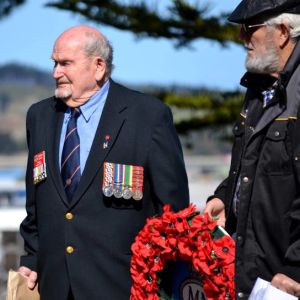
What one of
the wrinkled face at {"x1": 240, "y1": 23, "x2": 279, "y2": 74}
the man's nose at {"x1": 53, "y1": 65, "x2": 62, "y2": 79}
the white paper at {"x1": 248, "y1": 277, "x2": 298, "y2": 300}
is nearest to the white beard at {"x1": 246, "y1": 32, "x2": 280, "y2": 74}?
the wrinkled face at {"x1": 240, "y1": 23, "x2": 279, "y2": 74}

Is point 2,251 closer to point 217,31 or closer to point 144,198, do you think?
point 217,31

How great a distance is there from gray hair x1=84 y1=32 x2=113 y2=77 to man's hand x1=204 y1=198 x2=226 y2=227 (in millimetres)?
880

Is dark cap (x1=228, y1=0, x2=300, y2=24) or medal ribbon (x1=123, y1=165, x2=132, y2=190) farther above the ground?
dark cap (x1=228, y1=0, x2=300, y2=24)

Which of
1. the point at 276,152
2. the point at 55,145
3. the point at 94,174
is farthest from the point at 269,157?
the point at 55,145

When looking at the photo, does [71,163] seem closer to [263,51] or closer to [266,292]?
[263,51]

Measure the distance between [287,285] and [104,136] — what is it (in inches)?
51.3

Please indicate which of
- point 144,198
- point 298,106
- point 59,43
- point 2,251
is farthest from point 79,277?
point 2,251

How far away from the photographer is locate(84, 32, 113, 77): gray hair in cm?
422

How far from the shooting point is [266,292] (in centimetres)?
314

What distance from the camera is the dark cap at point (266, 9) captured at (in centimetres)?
341

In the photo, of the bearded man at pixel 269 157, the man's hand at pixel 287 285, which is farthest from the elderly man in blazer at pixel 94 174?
the man's hand at pixel 287 285

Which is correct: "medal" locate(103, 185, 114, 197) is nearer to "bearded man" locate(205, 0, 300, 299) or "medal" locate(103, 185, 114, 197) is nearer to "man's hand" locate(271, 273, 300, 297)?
"bearded man" locate(205, 0, 300, 299)

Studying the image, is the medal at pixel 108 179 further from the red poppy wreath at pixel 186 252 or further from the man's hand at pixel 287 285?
the man's hand at pixel 287 285

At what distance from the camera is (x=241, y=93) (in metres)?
10.7
